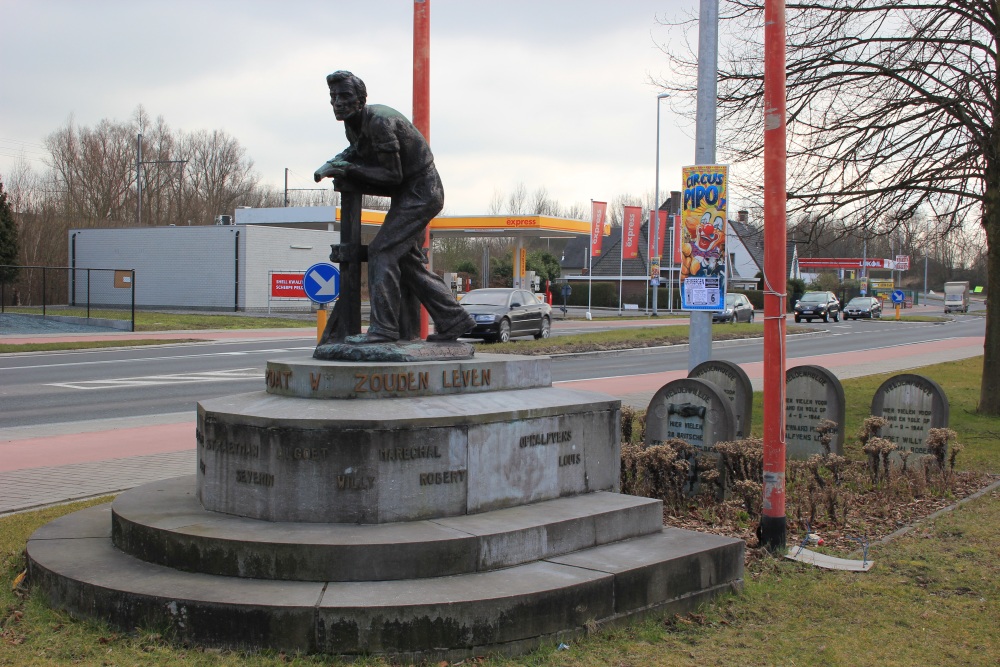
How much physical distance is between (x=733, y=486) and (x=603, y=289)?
6192 cm

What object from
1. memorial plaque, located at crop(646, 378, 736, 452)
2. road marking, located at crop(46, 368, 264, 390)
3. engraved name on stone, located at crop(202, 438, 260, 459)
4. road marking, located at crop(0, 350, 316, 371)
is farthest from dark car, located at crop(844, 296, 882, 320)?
engraved name on stone, located at crop(202, 438, 260, 459)

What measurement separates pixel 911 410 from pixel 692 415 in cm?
261

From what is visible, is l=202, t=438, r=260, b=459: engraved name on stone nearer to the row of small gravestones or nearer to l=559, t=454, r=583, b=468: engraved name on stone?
l=559, t=454, r=583, b=468: engraved name on stone

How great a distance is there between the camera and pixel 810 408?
34.4ft

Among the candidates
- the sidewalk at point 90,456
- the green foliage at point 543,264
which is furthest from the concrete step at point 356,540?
the green foliage at point 543,264

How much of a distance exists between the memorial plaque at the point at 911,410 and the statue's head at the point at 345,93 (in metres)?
6.49

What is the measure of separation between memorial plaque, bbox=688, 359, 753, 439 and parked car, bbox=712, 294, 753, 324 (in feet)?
113

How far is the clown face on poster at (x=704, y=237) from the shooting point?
1146 centimetres

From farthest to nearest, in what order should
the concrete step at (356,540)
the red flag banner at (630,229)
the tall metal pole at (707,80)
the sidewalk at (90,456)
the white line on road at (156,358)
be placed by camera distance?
the red flag banner at (630,229) < the white line on road at (156,358) < the tall metal pole at (707,80) < the sidewalk at (90,456) < the concrete step at (356,540)

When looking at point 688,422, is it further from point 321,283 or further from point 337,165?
point 321,283

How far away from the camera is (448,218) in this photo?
48250 mm

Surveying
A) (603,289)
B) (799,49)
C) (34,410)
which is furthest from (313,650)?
(603,289)

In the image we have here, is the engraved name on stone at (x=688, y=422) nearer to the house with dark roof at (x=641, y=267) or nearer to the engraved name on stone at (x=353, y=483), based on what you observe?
the engraved name on stone at (x=353, y=483)

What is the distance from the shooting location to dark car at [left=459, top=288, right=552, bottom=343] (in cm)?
2683
